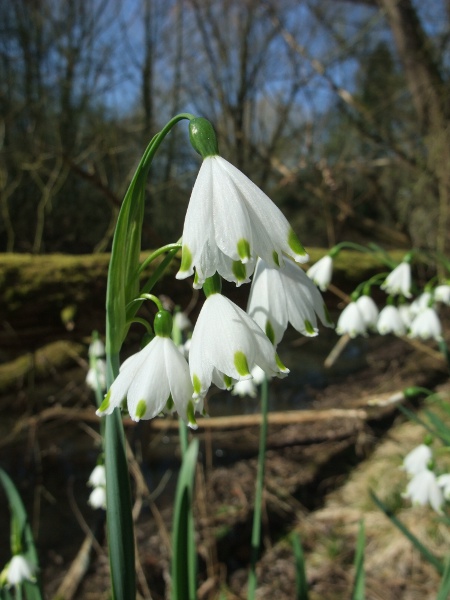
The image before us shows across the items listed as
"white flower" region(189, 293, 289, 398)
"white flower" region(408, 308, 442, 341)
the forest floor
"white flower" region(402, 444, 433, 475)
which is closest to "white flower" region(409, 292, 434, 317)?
"white flower" region(408, 308, 442, 341)

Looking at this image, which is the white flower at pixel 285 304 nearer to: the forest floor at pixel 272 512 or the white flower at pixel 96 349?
the white flower at pixel 96 349

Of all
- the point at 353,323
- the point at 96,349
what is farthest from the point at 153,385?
the point at 353,323

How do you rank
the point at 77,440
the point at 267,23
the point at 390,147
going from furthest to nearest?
the point at 267,23 < the point at 390,147 < the point at 77,440

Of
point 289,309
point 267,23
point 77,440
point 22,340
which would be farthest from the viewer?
point 267,23

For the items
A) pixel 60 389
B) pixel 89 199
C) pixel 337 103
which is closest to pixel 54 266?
pixel 60 389

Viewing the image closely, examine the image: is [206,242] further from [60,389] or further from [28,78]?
[28,78]

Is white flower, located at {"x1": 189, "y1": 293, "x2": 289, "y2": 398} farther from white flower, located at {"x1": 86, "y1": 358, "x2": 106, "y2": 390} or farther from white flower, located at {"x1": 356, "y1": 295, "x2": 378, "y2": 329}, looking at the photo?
white flower, located at {"x1": 356, "y1": 295, "x2": 378, "y2": 329}
